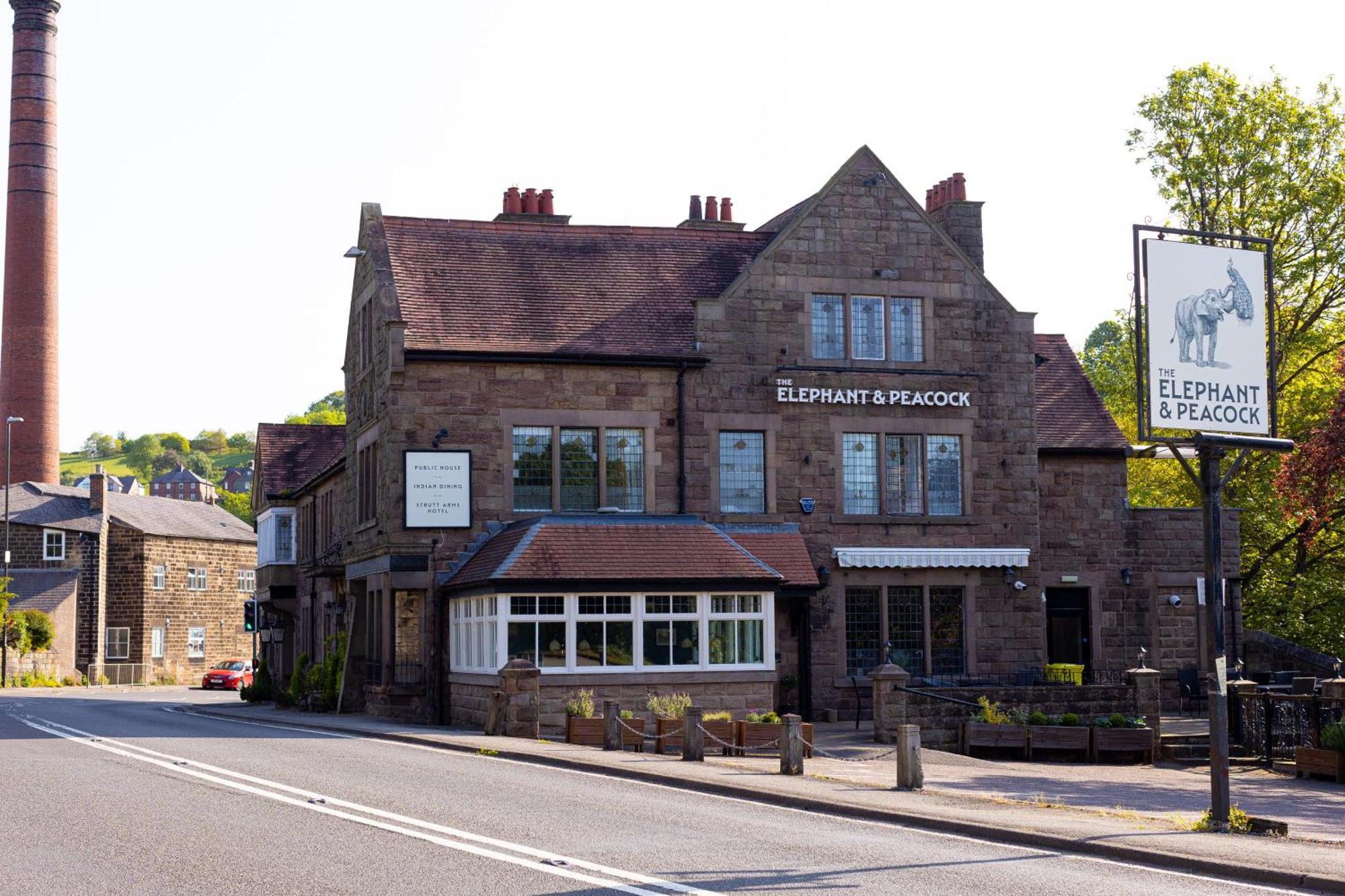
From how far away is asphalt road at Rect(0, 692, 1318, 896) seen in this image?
11336 millimetres

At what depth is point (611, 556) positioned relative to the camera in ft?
97.1

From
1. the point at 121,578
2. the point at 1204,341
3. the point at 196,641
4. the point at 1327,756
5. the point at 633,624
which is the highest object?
the point at 1204,341

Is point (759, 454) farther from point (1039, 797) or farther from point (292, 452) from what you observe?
point (292, 452)

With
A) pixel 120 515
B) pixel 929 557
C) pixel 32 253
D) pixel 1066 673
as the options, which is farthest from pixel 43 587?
pixel 1066 673

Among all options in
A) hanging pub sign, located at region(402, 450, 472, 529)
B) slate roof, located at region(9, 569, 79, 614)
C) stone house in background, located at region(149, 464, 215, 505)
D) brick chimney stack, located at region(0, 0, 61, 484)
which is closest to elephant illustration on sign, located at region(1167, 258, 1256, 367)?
hanging pub sign, located at region(402, 450, 472, 529)

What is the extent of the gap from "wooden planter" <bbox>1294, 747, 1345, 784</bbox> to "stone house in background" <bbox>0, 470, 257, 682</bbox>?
5603 cm

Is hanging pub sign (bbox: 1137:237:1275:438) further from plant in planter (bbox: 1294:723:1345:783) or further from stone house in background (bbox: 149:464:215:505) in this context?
stone house in background (bbox: 149:464:215:505)

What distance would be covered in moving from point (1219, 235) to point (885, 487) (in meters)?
17.8

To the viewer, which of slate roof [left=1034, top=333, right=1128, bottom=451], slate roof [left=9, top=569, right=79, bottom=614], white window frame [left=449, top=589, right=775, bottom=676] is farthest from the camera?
slate roof [left=9, top=569, right=79, bottom=614]

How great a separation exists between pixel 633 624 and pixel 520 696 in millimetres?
3176

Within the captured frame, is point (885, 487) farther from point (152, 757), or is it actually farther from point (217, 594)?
point (217, 594)

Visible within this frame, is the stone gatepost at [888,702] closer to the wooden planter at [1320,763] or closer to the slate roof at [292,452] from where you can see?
the wooden planter at [1320,763]

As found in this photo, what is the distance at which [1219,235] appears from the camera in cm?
1683

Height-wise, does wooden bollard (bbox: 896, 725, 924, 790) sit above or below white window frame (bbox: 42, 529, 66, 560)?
below
